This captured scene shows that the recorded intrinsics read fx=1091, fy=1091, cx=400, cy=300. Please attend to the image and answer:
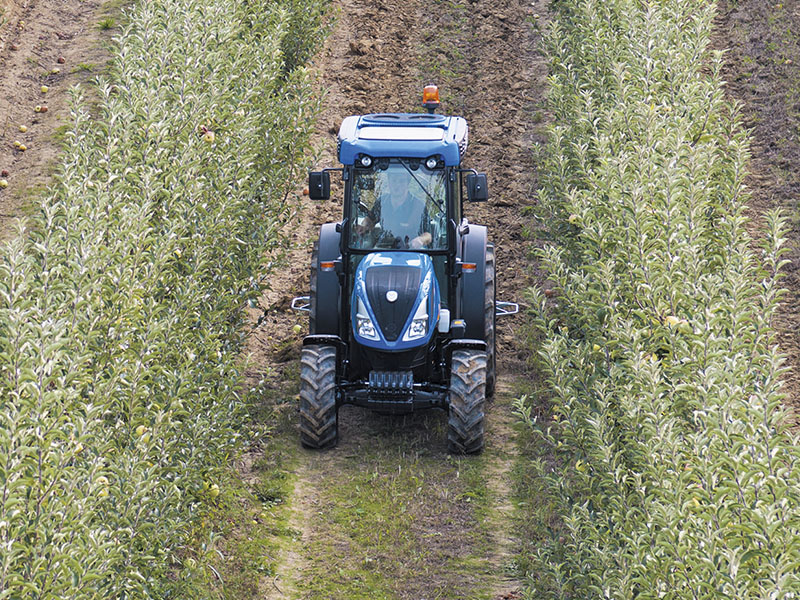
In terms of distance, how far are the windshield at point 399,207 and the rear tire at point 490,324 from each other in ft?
2.61

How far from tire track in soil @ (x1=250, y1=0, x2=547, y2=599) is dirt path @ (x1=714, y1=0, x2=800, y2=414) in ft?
9.45

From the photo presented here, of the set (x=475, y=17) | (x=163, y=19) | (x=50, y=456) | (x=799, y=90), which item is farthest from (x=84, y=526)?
(x=475, y=17)

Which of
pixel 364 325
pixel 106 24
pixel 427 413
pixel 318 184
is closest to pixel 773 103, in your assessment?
pixel 427 413

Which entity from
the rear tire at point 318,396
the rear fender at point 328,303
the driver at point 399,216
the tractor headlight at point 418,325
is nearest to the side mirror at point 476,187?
the driver at point 399,216

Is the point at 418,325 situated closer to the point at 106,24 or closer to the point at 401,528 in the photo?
the point at 401,528

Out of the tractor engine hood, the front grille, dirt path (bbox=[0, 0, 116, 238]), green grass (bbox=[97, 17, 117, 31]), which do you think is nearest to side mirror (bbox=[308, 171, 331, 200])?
the tractor engine hood

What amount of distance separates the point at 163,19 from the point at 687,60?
18.4ft

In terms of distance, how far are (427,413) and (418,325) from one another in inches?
49.7

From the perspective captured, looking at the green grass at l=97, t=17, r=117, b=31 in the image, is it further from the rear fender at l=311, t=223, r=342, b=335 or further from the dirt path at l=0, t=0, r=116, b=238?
the rear fender at l=311, t=223, r=342, b=335

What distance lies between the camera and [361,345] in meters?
9.78

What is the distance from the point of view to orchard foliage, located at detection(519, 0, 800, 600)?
17.3ft

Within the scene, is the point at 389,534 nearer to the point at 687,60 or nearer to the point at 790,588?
the point at 790,588

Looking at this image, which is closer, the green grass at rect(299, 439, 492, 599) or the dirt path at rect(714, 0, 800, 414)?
the green grass at rect(299, 439, 492, 599)

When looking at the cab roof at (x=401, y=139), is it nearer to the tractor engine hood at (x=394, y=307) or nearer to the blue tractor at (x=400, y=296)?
the blue tractor at (x=400, y=296)
